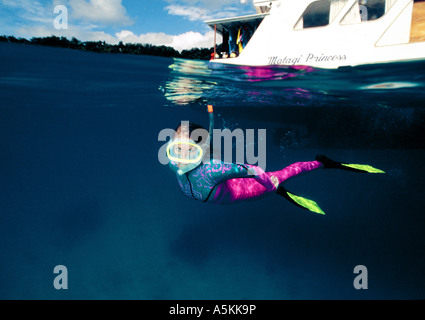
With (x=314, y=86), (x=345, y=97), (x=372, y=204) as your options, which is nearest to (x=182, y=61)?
(x=314, y=86)

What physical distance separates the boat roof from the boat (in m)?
0.04

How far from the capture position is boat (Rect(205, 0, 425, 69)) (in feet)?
17.0

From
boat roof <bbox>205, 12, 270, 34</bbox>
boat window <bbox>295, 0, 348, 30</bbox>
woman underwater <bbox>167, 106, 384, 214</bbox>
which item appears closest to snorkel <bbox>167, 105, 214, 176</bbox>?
woman underwater <bbox>167, 106, 384, 214</bbox>

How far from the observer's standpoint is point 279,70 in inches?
269

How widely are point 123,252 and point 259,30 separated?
50.3 feet

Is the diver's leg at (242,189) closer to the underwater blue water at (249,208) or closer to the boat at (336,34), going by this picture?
the boat at (336,34)

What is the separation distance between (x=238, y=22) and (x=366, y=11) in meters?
3.60

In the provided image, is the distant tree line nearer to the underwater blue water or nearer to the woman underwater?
the underwater blue water

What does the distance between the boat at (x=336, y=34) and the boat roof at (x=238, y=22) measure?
0.13 ft

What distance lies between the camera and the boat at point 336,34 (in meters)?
5.18

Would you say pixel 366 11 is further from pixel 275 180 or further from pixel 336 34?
pixel 275 180

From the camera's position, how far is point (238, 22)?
288 inches

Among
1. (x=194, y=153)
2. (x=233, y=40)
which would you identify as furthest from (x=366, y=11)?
(x=194, y=153)

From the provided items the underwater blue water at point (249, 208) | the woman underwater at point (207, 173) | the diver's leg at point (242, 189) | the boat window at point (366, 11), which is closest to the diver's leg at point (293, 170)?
the diver's leg at point (242, 189)
